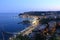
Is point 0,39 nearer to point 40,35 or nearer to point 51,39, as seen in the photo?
point 40,35

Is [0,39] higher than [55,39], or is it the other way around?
[55,39]

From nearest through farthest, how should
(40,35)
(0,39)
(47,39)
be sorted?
1. (47,39)
2. (40,35)
3. (0,39)

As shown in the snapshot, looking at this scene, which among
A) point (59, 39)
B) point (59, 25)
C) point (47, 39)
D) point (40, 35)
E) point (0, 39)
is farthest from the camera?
point (0, 39)

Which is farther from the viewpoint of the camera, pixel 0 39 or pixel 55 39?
pixel 0 39

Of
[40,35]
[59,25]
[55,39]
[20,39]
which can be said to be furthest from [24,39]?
[59,25]

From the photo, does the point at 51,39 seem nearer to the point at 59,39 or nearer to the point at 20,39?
the point at 59,39

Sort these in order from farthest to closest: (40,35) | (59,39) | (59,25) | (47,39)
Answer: (59,25), (40,35), (47,39), (59,39)

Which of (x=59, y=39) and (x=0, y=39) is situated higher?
(x=59, y=39)

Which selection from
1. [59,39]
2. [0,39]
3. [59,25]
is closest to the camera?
[59,39]

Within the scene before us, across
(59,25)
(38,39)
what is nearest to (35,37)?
(38,39)

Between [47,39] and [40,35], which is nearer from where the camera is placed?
[47,39]
